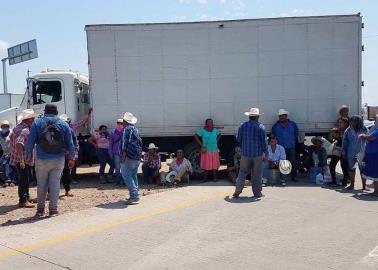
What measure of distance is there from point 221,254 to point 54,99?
26.7ft

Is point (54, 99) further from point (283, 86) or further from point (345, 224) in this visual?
point (345, 224)

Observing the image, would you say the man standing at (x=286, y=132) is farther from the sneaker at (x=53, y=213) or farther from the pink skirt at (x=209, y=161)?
the sneaker at (x=53, y=213)

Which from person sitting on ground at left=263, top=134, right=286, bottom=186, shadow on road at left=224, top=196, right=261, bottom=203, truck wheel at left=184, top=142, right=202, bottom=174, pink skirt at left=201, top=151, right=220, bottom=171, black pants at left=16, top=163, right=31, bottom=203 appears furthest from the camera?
truck wheel at left=184, top=142, right=202, bottom=174

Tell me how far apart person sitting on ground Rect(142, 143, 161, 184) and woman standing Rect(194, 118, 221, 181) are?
1.09 m

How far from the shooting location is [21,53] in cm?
2828

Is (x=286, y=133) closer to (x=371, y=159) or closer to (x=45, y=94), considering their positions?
(x=371, y=159)

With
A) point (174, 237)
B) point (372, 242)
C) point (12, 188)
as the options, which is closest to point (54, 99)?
point (12, 188)

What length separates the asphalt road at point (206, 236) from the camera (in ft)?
17.0

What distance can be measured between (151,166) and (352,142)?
15.4 feet

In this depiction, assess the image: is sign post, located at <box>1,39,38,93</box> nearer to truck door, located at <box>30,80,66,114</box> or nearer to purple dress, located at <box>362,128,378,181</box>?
truck door, located at <box>30,80,66,114</box>

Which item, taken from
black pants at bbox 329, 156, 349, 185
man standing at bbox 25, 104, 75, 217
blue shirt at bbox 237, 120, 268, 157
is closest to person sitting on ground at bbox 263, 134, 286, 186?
black pants at bbox 329, 156, 349, 185

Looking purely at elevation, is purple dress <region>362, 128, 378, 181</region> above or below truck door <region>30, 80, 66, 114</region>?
below

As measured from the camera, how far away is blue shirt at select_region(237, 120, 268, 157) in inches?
347

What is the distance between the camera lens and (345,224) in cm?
671
